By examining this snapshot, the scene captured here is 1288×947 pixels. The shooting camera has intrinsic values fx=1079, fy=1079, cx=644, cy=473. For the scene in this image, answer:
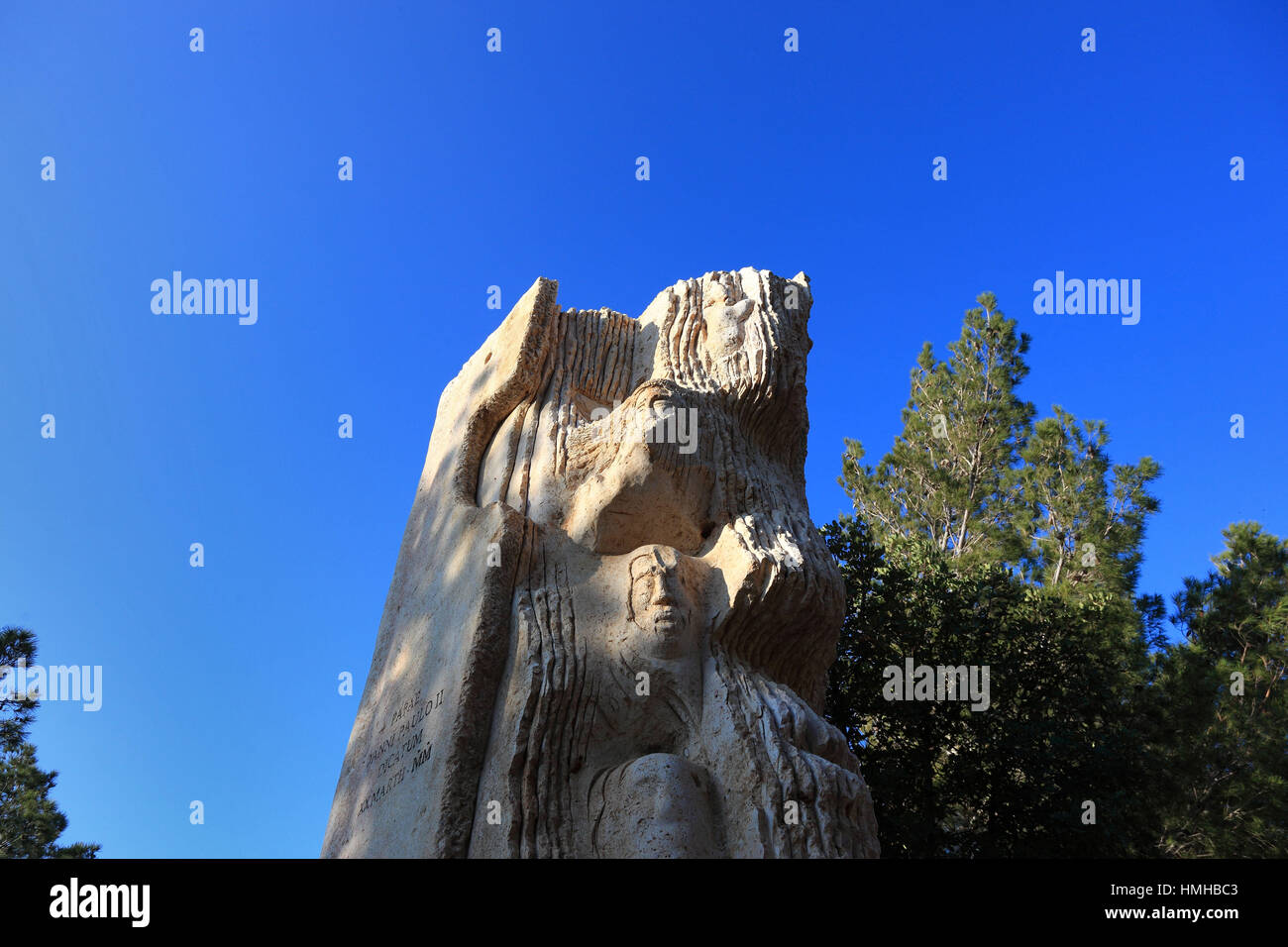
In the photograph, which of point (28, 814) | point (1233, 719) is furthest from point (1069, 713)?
point (28, 814)

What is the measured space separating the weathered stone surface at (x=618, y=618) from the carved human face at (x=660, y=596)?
11 millimetres

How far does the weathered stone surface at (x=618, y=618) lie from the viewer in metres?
4.05

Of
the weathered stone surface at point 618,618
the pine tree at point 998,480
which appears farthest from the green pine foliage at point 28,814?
the pine tree at point 998,480

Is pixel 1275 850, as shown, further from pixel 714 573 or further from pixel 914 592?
pixel 714 573

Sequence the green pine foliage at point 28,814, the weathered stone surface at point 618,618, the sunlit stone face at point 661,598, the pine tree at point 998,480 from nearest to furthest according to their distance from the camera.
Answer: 1. the weathered stone surface at point 618,618
2. the sunlit stone face at point 661,598
3. the green pine foliage at point 28,814
4. the pine tree at point 998,480

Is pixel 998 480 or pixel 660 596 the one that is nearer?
pixel 660 596

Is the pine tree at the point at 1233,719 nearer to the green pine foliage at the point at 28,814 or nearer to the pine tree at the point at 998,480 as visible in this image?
the pine tree at the point at 998,480

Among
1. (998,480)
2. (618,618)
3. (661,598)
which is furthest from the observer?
(998,480)

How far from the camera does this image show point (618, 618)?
4617mm

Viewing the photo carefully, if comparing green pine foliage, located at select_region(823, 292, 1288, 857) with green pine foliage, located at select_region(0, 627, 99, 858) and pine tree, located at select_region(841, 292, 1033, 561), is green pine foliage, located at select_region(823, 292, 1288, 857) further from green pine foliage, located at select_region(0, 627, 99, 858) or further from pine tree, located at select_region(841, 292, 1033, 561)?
green pine foliage, located at select_region(0, 627, 99, 858)

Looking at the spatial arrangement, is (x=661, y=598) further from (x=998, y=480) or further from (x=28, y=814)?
(x=998, y=480)

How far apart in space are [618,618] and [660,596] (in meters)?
0.23

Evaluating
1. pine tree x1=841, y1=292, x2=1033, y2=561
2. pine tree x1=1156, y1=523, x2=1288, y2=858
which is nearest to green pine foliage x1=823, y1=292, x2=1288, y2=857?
pine tree x1=1156, y1=523, x2=1288, y2=858
